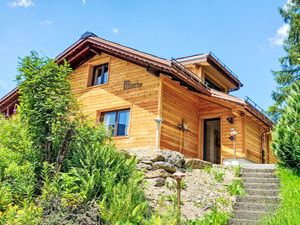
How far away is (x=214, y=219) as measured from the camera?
681cm

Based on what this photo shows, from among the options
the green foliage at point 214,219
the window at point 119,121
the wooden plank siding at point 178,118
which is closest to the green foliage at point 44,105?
the green foliage at point 214,219

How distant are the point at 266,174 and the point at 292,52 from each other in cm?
1316

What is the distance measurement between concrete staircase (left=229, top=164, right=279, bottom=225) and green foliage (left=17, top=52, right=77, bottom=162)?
411 centimetres

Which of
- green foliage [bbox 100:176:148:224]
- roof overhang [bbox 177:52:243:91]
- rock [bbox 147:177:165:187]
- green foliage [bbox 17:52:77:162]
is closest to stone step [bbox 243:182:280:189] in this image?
rock [bbox 147:177:165:187]

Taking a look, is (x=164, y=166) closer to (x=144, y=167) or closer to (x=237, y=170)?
(x=144, y=167)

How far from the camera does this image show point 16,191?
5.93 m

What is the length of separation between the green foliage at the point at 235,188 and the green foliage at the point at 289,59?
1242 centimetres

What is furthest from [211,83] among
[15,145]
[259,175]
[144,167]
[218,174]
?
[15,145]

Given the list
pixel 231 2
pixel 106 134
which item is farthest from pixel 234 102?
pixel 106 134

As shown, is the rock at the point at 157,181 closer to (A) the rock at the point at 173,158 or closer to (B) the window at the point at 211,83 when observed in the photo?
(A) the rock at the point at 173,158

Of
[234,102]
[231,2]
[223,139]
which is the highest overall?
[231,2]

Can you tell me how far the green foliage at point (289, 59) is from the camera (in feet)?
66.1

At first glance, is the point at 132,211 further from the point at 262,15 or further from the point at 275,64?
the point at 275,64

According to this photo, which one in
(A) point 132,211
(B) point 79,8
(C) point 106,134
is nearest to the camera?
(A) point 132,211
